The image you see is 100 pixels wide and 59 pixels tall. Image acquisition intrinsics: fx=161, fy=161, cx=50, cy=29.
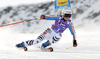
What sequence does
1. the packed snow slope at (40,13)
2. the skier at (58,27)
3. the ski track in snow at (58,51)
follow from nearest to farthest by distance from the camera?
the ski track in snow at (58,51)
the skier at (58,27)
the packed snow slope at (40,13)

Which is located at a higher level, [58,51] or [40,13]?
[40,13]

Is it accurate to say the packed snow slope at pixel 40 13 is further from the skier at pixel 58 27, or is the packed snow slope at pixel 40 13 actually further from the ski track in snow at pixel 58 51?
the skier at pixel 58 27

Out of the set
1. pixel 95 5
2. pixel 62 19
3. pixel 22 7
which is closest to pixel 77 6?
pixel 95 5

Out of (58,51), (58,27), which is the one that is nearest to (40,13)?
(58,27)

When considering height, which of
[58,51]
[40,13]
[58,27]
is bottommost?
[58,51]

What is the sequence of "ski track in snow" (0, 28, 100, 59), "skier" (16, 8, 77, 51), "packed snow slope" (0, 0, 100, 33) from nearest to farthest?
1. "ski track in snow" (0, 28, 100, 59)
2. "skier" (16, 8, 77, 51)
3. "packed snow slope" (0, 0, 100, 33)

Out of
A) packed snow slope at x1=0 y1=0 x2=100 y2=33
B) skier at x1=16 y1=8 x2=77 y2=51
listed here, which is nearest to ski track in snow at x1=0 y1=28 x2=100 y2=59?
skier at x1=16 y1=8 x2=77 y2=51

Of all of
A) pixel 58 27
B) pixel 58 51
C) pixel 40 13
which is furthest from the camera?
pixel 40 13

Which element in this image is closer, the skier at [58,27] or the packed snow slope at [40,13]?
the skier at [58,27]

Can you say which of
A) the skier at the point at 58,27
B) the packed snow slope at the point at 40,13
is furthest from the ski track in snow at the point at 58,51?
the packed snow slope at the point at 40,13

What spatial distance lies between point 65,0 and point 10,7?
73.2ft

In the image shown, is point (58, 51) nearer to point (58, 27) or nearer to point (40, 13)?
point (58, 27)

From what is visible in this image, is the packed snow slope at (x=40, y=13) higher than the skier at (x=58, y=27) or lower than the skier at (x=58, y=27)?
higher

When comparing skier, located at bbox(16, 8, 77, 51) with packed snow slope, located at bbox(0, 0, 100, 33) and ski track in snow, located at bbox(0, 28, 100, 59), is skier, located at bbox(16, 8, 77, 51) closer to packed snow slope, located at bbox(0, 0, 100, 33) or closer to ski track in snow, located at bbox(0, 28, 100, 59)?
ski track in snow, located at bbox(0, 28, 100, 59)
